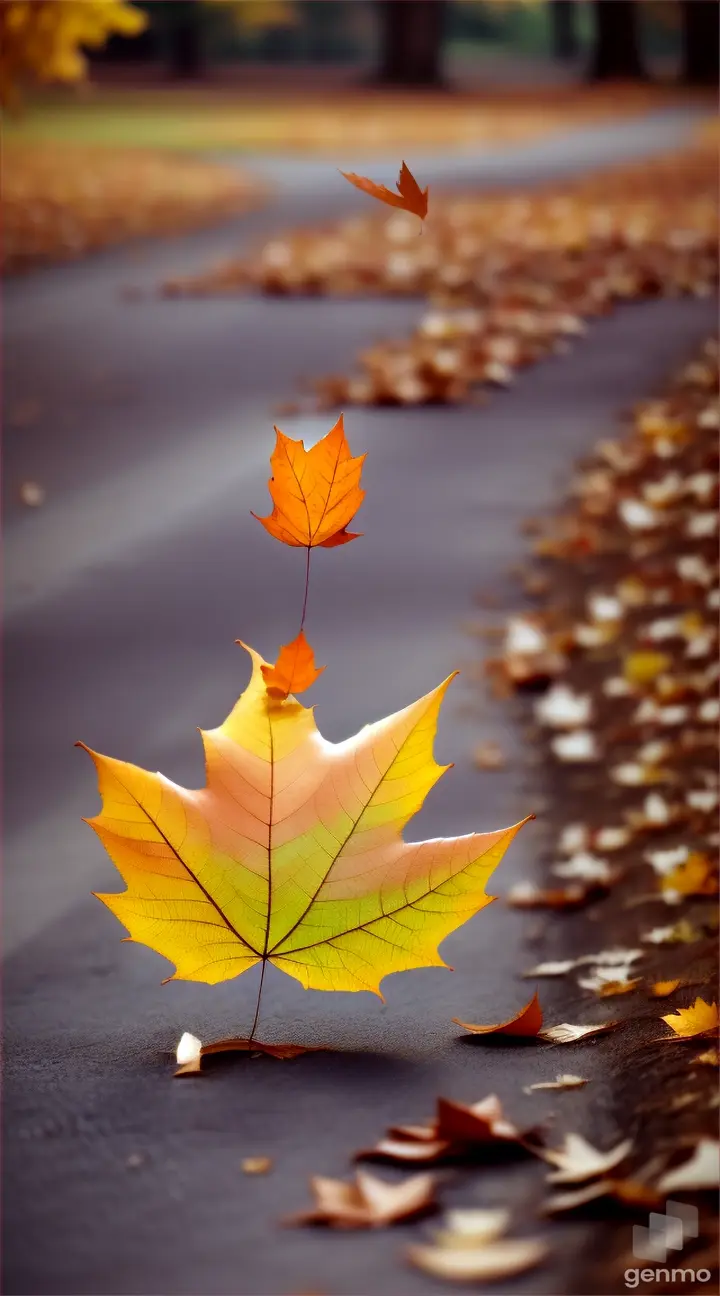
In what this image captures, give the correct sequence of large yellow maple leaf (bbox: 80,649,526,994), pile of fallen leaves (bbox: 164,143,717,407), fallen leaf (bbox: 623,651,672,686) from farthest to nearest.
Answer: pile of fallen leaves (bbox: 164,143,717,407)
fallen leaf (bbox: 623,651,672,686)
large yellow maple leaf (bbox: 80,649,526,994)

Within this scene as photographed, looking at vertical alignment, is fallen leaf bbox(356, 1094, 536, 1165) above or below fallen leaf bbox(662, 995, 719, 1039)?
below

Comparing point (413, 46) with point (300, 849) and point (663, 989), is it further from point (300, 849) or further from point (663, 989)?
point (300, 849)

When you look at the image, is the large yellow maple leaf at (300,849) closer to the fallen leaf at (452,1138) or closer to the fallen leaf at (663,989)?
the fallen leaf at (452,1138)

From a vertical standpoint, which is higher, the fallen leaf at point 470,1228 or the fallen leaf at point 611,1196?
the fallen leaf at point 611,1196

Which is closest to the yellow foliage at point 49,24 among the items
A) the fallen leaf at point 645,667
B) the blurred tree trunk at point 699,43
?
the fallen leaf at point 645,667

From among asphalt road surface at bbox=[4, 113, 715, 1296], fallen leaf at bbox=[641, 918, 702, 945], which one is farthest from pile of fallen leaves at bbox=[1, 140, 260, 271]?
fallen leaf at bbox=[641, 918, 702, 945]

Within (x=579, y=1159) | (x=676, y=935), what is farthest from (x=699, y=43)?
(x=579, y=1159)

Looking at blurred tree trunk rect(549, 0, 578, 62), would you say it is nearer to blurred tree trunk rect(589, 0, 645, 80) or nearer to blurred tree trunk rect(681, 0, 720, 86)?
blurred tree trunk rect(589, 0, 645, 80)
